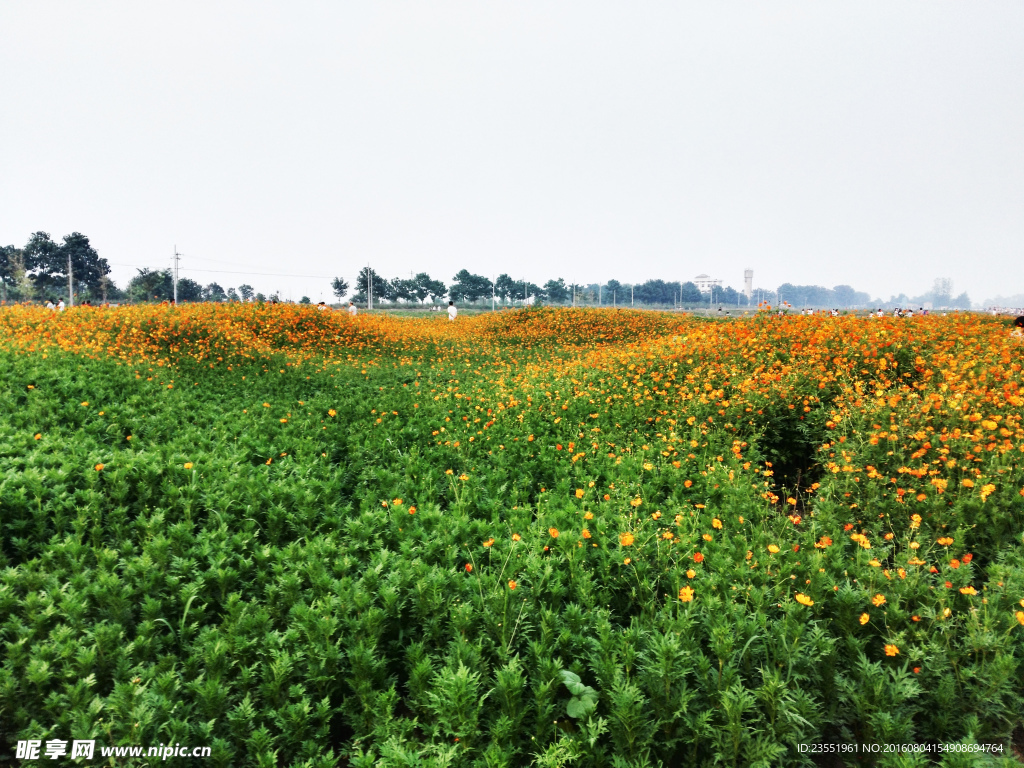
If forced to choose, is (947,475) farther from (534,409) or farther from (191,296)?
(191,296)

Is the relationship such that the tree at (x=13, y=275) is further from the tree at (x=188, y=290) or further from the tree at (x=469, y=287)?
the tree at (x=469, y=287)

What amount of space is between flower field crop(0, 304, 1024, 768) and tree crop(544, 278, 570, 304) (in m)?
90.9

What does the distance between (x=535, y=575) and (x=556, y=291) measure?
96248 mm

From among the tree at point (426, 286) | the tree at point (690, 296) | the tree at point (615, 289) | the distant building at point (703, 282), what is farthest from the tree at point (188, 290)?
the distant building at point (703, 282)

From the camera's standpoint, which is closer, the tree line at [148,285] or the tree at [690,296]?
the tree line at [148,285]

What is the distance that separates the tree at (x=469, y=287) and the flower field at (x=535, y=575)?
3017 inches

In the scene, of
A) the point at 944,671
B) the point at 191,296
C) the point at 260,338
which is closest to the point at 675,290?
the point at 191,296

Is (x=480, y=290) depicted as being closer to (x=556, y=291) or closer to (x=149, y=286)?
(x=556, y=291)

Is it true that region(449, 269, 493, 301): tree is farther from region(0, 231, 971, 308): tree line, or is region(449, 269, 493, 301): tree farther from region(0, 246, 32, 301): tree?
region(0, 246, 32, 301): tree

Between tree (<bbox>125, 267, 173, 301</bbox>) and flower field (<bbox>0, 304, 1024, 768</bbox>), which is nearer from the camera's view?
flower field (<bbox>0, 304, 1024, 768</bbox>)

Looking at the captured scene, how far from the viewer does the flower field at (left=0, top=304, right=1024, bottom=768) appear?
238cm

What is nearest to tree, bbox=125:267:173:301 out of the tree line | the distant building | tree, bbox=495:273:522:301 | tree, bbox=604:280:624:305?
the tree line

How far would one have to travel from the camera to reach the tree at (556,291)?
9625 cm

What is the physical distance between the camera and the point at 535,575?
3.16 m
